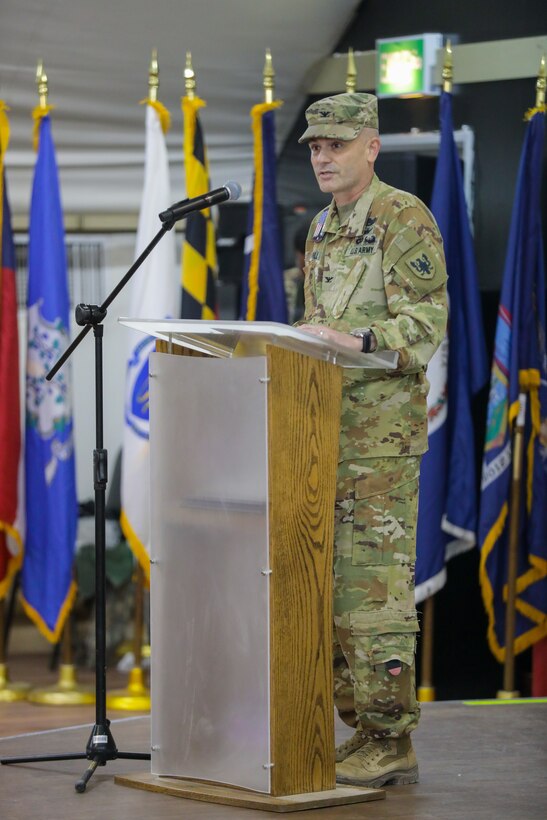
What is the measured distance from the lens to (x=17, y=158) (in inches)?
203

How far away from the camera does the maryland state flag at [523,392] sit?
13.1 feet

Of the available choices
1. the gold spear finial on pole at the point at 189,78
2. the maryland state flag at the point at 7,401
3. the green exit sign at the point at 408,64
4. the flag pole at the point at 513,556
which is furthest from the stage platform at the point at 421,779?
the green exit sign at the point at 408,64

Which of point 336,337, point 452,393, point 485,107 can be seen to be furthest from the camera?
point 485,107

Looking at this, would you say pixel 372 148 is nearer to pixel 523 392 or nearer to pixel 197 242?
pixel 523 392

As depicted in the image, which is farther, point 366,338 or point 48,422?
point 48,422

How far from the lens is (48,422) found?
4.34m

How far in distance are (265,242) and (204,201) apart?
1.97 meters

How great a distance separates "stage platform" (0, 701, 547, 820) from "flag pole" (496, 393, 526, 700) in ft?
3.05

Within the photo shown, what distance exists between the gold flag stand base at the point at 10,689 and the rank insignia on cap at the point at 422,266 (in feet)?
9.24

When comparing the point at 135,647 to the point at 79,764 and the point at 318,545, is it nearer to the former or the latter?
the point at 79,764

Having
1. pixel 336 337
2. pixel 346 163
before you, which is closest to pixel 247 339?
pixel 336 337

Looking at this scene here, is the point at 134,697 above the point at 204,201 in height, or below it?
below

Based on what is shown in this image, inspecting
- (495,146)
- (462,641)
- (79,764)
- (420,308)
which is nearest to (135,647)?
(462,641)

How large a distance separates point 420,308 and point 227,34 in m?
2.44
